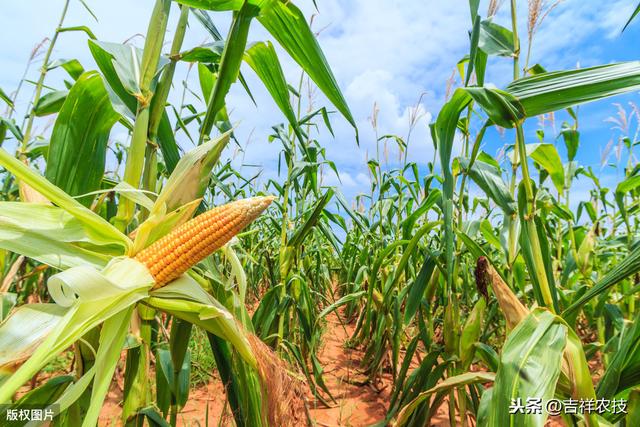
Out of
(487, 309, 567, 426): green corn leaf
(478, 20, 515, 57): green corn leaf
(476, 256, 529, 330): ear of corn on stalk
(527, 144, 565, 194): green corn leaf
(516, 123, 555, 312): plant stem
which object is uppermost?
(478, 20, 515, 57): green corn leaf

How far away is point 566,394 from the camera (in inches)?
38.5

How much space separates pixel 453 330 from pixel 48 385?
5.09 ft

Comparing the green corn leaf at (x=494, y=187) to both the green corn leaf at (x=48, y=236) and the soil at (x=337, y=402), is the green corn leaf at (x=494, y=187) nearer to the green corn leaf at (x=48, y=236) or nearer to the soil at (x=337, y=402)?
the green corn leaf at (x=48, y=236)

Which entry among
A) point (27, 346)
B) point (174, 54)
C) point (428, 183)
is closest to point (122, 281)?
point (27, 346)

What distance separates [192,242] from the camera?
2.49 feet

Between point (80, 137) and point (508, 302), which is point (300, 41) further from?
point (508, 302)

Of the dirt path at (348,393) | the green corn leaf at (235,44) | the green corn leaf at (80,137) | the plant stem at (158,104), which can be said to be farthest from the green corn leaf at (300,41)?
the dirt path at (348,393)

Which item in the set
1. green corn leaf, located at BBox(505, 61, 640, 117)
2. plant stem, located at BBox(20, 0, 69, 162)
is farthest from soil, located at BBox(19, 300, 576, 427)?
green corn leaf, located at BBox(505, 61, 640, 117)

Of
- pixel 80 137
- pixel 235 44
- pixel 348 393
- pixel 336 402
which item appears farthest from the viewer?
pixel 348 393

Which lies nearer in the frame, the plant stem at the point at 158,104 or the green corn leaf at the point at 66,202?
the green corn leaf at the point at 66,202

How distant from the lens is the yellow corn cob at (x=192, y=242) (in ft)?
2.51

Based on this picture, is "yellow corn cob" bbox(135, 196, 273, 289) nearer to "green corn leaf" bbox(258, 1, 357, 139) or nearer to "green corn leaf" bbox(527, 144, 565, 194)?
"green corn leaf" bbox(258, 1, 357, 139)

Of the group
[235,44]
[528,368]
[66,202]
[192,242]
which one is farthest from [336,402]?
[235,44]

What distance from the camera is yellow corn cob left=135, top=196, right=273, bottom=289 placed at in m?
0.76
